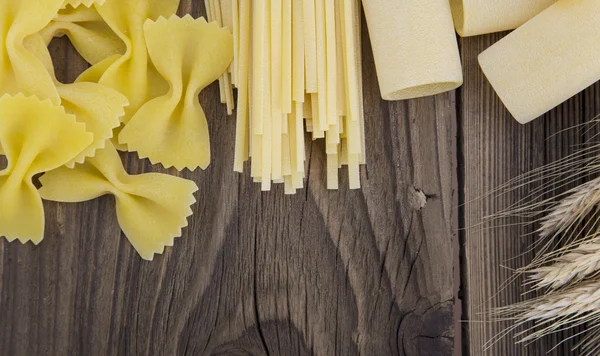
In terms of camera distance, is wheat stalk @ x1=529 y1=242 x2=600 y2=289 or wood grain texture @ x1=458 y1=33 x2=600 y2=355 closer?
wheat stalk @ x1=529 y1=242 x2=600 y2=289

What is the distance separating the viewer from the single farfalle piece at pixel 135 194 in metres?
0.97

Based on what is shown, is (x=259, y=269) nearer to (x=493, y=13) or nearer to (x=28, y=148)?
(x=28, y=148)

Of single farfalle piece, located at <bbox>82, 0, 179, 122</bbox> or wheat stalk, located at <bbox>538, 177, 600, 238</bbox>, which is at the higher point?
single farfalle piece, located at <bbox>82, 0, 179, 122</bbox>

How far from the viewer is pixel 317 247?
1.01 metres

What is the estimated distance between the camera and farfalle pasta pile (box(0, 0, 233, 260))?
3.11ft

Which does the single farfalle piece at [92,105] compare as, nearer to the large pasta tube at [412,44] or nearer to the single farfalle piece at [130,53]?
the single farfalle piece at [130,53]

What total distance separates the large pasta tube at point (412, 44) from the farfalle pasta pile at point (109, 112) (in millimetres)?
211

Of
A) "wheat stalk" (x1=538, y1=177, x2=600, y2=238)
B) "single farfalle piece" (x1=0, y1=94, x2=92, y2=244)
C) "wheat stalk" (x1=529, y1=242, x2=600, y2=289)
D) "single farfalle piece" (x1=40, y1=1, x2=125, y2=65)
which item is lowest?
"wheat stalk" (x1=529, y1=242, x2=600, y2=289)

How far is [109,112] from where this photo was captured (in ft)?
3.12

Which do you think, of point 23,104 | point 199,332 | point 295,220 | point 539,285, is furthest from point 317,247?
point 23,104

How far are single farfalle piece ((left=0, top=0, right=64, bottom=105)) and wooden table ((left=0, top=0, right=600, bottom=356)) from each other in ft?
0.19

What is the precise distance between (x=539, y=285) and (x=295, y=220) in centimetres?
34

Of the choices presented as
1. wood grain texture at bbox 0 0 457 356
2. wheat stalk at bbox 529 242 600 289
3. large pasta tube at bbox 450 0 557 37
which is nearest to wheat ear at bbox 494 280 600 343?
wheat stalk at bbox 529 242 600 289

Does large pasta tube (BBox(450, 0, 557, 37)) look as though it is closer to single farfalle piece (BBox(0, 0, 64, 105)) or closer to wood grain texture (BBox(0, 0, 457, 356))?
wood grain texture (BBox(0, 0, 457, 356))
